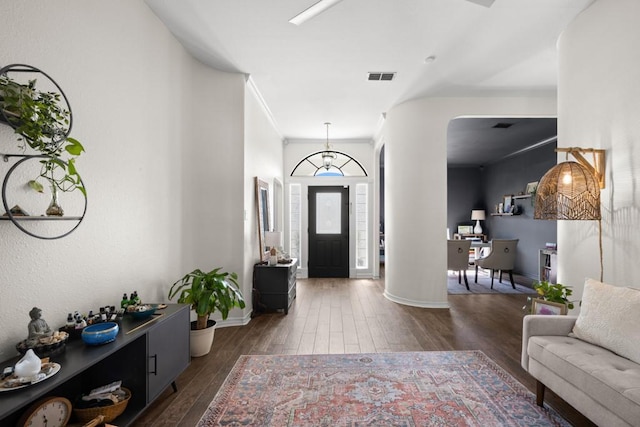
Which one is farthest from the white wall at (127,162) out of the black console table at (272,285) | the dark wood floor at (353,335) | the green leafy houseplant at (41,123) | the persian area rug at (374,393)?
the persian area rug at (374,393)

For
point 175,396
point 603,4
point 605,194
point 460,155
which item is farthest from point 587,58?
point 460,155

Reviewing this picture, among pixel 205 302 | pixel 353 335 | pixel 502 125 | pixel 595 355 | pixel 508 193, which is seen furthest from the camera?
pixel 508 193

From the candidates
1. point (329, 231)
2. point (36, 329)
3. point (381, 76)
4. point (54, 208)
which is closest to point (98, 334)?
point (36, 329)

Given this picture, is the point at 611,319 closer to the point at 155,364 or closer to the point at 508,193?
the point at 155,364

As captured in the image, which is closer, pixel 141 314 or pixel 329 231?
pixel 141 314

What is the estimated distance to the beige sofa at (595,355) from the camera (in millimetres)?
1663

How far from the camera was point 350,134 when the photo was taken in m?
6.96

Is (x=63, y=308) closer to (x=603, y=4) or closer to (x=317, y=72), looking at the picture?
(x=317, y=72)

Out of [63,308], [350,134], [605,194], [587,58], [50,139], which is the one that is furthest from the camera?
[350,134]

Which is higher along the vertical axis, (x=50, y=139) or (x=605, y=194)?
(x=50, y=139)

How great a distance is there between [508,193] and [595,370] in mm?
A: 7605

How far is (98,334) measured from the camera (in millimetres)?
1803

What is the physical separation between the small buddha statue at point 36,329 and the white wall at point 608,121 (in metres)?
3.59

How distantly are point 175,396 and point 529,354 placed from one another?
99.6 inches
